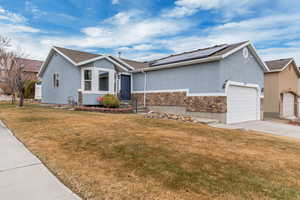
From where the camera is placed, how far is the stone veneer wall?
9945 millimetres

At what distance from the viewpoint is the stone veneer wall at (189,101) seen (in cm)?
995

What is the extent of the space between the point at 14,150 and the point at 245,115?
492 inches

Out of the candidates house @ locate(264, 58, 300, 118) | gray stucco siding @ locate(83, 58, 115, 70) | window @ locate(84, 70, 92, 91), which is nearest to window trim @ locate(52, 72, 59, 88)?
window @ locate(84, 70, 92, 91)

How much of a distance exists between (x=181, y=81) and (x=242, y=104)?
4378 mm

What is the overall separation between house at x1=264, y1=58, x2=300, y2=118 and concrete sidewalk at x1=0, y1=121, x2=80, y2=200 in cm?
1786

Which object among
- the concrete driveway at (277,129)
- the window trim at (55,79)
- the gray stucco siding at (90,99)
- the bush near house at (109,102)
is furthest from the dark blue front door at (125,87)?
the concrete driveway at (277,129)

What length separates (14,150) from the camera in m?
4.00

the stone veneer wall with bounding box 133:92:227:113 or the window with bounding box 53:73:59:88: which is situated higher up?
the window with bounding box 53:73:59:88

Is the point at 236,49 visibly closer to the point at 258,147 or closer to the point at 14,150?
the point at 258,147

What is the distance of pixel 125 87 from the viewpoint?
582 inches

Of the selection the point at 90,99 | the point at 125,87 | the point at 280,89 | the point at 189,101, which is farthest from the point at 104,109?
the point at 280,89

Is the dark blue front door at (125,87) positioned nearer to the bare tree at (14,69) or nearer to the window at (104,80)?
the window at (104,80)

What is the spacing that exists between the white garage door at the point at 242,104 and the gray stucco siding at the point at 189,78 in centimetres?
124

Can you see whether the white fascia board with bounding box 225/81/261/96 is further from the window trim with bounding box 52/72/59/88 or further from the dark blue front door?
the window trim with bounding box 52/72/59/88
